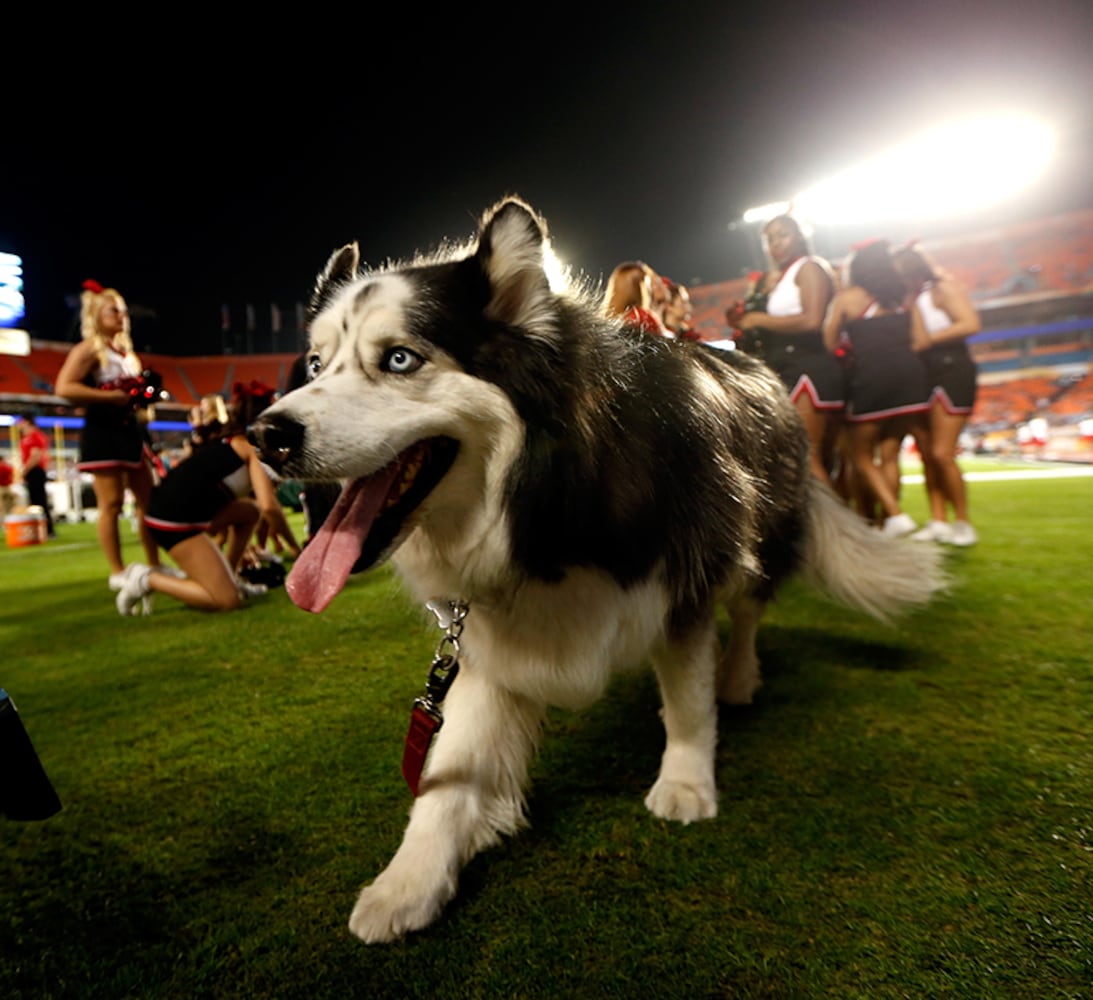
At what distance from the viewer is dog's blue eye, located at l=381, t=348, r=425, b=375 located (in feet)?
4.47

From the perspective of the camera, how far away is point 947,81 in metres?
20.7

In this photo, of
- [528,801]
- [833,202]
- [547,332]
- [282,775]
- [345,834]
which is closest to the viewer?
[547,332]

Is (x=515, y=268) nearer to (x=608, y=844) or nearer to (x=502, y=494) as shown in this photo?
(x=502, y=494)

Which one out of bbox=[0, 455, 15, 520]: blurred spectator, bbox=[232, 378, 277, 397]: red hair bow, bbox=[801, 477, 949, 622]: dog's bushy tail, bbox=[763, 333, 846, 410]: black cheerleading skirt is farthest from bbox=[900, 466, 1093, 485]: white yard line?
bbox=[0, 455, 15, 520]: blurred spectator

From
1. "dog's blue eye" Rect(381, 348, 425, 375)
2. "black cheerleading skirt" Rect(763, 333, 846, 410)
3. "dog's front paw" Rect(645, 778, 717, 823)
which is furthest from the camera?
"black cheerleading skirt" Rect(763, 333, 846, 410)

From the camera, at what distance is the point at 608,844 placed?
1.47m

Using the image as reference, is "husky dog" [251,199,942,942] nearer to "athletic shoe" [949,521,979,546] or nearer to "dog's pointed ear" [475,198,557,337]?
"dog's pointed ear" [475,198,557,337]

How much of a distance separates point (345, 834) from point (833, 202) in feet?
88.1

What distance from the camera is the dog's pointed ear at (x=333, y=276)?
5.68 feet

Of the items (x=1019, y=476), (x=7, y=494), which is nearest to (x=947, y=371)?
(x=1019, y=476)

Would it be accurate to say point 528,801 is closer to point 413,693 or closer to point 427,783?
point 427,783

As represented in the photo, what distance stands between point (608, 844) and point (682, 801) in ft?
0.74

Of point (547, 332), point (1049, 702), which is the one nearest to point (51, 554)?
point (547, 332)

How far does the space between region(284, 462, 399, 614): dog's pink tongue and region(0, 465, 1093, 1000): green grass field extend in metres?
0.64
